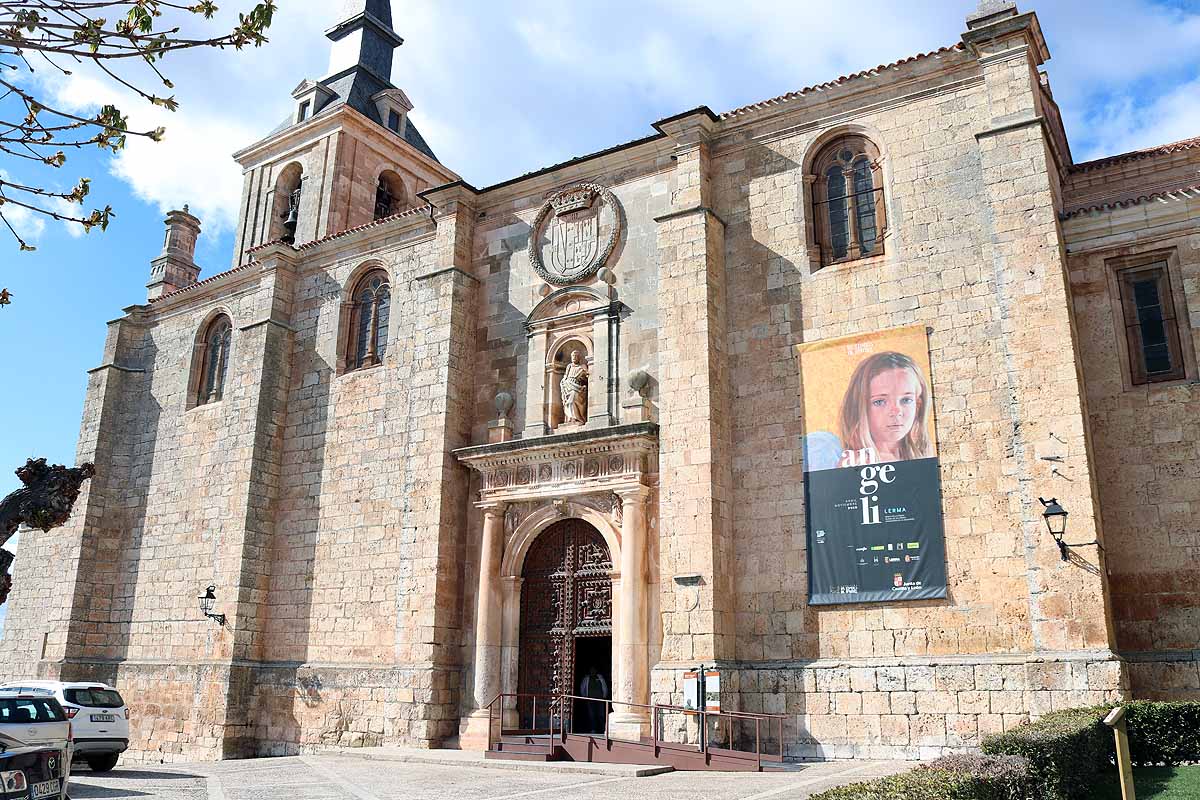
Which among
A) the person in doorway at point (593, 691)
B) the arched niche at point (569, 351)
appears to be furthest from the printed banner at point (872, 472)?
the person in doorway at point (593, 691)

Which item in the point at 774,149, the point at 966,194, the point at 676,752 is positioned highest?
the point at 774,149

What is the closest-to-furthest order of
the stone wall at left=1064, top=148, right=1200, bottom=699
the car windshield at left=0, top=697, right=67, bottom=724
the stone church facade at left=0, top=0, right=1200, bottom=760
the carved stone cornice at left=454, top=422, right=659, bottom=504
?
the stone wall at left=1064, top=148, right=1200, bottom=699 < the car windshield at left=0, top=697, right=67, bottom=724 < the stone church facade at left=0, top=0, right=1200, bottom=760 < the carved stone cornice at left=454, top=422, right=659, bottom=504

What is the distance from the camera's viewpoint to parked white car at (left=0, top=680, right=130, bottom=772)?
45.9 ft

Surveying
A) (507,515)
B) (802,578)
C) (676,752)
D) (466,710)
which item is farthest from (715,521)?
(466,710)

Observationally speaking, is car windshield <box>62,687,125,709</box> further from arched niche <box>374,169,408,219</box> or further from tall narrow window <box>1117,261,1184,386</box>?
tall narrow window <box>1117,261,1184,386</box>

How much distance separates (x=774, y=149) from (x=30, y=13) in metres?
12.7

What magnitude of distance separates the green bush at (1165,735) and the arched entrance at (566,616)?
24.7 feet

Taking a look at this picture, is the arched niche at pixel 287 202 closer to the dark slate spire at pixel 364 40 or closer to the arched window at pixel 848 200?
the dark slate spire at pixel 364 40

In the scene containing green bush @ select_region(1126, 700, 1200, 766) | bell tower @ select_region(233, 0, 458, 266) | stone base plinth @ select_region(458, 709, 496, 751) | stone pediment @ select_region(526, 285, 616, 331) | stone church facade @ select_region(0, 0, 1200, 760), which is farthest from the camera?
bell tower @ select_region(233, 0, 458, 266)

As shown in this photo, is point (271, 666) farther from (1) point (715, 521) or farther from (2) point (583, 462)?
(1) point (715, 521)

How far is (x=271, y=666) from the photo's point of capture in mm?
18531

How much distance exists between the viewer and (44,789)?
266 inches

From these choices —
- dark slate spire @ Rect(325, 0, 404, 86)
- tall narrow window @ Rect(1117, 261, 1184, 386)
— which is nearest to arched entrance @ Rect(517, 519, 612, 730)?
tall narrow window @ Rect(1117, 261, 1184, 386)

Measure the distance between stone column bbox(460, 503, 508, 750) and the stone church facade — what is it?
2.3 inches
